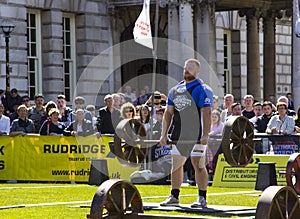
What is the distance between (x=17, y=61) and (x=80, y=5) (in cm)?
394

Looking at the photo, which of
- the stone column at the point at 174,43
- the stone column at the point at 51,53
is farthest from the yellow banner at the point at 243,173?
the stone column at the point at 51,53

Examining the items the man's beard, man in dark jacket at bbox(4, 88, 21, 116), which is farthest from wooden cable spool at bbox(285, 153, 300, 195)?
man in dark jacket at bbox(4, 88, 21, 116)

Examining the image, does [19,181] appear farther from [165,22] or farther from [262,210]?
[165,22]

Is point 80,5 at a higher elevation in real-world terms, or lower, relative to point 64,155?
higher

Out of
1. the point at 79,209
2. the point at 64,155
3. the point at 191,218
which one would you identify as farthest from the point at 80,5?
the point at 191,218

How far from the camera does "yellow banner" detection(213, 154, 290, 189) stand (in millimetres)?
21319

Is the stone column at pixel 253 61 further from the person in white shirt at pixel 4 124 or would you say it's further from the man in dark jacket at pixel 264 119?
the person in white shirt at pixel 4 124

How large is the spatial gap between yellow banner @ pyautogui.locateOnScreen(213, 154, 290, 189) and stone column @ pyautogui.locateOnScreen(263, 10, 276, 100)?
22.8 meters

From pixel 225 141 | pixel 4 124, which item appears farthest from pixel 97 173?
pixel 225 141

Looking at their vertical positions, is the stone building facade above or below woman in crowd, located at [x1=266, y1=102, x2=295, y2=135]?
above

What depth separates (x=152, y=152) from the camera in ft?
74.6

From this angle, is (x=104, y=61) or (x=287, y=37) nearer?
(x=104, y=61)

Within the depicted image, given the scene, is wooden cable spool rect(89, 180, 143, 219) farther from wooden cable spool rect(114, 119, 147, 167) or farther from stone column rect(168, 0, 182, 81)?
stone column rect(168, 0, 182, 81)

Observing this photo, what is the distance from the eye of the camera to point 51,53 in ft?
119
